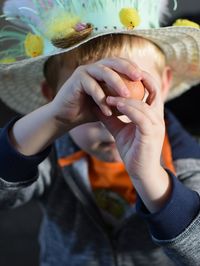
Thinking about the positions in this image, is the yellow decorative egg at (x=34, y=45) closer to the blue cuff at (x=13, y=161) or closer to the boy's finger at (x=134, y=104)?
the blue cuff at (x=13, y=161)

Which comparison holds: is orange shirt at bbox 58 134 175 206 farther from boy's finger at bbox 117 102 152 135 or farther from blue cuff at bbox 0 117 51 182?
boy's finger at bbox 117 102 152 135

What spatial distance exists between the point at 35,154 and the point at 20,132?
5cm

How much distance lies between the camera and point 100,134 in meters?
1.14

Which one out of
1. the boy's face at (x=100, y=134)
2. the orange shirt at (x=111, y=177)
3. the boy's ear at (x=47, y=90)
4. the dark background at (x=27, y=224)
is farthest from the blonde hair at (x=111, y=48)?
the dark background at (x=27, y=224)

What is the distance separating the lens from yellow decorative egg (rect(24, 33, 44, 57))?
3.43 feet

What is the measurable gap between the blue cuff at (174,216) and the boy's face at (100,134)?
0.24m

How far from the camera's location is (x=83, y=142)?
Result: 46.9 inches

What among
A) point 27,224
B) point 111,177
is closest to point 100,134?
point 111,177

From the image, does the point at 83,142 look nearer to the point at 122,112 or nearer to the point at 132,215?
the point at 132,215

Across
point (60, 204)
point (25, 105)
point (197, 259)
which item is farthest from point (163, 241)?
point (25, 105)

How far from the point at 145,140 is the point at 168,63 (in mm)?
390

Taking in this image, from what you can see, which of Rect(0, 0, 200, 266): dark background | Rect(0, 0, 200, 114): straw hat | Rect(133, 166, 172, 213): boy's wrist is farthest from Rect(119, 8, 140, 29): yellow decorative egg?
Rect(0, 0, 200, 266): dark background

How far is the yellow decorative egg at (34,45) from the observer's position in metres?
1.04

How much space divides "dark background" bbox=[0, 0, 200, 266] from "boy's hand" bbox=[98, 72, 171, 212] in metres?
0.91
